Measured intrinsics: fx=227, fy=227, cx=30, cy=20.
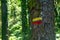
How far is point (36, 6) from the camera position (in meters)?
2.72

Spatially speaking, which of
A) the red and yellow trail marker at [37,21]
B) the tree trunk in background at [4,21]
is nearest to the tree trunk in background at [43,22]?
the red and yellow trail marker at [37,21]

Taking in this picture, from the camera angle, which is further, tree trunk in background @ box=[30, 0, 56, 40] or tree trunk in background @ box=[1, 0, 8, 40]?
tree trunk in background @ box=[1, 0, 8, 40]

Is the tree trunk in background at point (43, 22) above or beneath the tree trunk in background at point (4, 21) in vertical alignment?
above

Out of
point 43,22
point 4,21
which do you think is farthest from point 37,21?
point 4,21

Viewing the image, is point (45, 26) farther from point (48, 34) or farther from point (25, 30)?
point (25, 30)

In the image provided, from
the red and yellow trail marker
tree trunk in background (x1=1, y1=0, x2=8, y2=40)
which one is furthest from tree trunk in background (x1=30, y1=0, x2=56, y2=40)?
tree trunk in background (x1=1, y1=0, x2=8, y2=40)

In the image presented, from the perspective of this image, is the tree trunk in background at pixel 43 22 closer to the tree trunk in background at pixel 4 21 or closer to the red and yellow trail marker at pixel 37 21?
the red and yellow trail marker at pixel 37 21

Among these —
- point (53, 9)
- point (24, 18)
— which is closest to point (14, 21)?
point (24, 18)

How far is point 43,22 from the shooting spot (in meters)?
2.70

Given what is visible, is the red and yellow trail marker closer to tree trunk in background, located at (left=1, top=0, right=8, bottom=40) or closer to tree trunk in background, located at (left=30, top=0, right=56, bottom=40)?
tree trunk in background, located at (left=30, top=0, right=56, bottom=40)

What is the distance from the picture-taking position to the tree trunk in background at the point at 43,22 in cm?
270

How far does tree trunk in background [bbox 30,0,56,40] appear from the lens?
106 inches

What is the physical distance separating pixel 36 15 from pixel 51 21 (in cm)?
20

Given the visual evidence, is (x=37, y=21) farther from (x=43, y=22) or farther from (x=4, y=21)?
(x=4, y=21)
